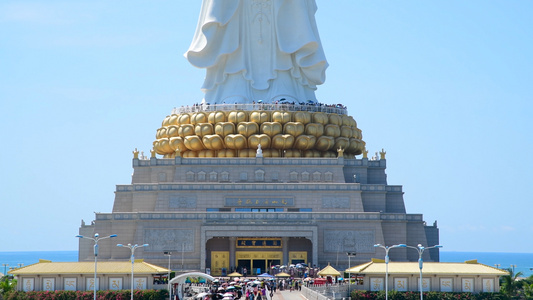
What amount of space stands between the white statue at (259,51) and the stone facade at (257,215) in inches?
222

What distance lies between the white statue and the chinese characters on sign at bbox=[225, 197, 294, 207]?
7.37m

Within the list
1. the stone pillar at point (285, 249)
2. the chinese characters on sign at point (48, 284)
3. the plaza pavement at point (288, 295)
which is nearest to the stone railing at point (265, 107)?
the stone pillar at point (285, 249)

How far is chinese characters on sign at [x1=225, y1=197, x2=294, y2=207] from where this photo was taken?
56125mm

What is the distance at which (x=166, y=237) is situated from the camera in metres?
54.2

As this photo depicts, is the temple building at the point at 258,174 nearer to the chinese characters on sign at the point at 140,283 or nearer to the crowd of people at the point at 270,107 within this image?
the crowd of people at the point at 270,107

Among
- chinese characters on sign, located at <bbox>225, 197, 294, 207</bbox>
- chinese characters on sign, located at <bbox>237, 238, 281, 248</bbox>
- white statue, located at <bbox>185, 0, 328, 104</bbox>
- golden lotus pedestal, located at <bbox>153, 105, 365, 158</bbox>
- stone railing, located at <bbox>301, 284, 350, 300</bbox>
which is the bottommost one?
stone railing, located at <bbox>301, 284, 350, 300</bbox>

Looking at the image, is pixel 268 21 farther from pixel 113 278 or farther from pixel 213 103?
pixel 113 278

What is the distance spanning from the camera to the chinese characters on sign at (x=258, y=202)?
184 feet

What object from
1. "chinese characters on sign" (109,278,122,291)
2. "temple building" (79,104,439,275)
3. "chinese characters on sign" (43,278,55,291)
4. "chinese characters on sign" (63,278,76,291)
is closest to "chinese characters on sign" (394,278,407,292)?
"temple building" (79,104,439,275)

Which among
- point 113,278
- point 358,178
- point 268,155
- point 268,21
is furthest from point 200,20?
point 113,278

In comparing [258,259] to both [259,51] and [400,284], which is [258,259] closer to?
[400,284]

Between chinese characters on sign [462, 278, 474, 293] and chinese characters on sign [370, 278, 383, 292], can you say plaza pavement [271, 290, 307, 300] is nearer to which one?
chinese characters on sign [370, 278, 383, 292]

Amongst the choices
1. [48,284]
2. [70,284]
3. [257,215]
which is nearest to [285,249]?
[257,215]

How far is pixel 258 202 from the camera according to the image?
56.1m
